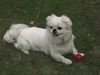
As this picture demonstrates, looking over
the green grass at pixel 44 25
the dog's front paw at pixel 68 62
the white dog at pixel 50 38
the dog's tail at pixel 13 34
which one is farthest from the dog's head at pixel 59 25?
the dog's tail at pixel 13 34

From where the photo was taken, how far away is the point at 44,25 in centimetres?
972

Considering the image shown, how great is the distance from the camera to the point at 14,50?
8.42 meters

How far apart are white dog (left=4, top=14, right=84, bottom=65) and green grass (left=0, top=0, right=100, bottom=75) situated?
0.13 meters

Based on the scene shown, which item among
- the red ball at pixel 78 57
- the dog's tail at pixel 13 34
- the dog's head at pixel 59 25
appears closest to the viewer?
the dog's head at pixel 59 25

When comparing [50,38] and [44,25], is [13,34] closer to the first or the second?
[50,38]

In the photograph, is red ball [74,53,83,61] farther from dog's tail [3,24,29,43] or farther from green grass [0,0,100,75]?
dog's tail [3,24,29,43]

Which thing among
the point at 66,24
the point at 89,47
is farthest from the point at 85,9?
the point at 66,24

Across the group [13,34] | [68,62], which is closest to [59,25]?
[68,62]

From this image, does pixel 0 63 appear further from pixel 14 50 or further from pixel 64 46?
pixel 64 46

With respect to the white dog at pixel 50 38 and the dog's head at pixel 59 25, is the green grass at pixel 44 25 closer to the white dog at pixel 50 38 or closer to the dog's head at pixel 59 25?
the white dog at pixel 50 38

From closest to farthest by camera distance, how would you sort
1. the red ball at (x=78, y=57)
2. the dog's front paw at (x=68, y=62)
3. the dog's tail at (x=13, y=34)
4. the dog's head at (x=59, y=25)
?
the dog's head at (x=59, y=25), the dog's front paw at (x=68, y=62), the red ball at (x=78, y=57), the dog's tail at (x=13, y=34)

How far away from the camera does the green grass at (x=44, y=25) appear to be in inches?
298

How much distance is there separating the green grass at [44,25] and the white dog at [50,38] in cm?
13

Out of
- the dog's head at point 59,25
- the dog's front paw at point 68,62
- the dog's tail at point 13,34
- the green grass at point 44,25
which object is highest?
the dog's head at point 59,25
